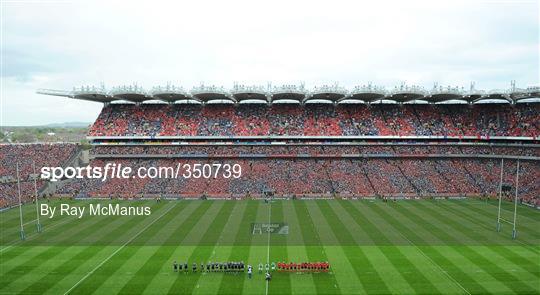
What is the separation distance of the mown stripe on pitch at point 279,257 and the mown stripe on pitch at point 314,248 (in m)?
1.62

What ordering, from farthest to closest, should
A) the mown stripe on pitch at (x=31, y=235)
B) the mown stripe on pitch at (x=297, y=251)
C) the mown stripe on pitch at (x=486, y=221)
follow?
the mown stripe on pitch at (x=486, y=221)
the mown stripe on pitch at (x=31, y=235)
the mown stripe on pitch at (x=297, y=251)

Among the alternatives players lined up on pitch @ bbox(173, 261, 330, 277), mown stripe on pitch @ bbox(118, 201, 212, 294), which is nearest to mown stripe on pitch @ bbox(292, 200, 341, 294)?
players lined up on pitch @ bbox(173, 261, 330, 277)

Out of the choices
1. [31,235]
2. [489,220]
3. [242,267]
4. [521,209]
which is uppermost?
[242,267]

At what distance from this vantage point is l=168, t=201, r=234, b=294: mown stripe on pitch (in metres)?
21.2

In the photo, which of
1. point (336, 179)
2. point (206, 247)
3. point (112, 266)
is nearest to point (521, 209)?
point (336, 179)

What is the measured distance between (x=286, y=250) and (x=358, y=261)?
5125mm

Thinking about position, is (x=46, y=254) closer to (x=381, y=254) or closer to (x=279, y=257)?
(x=279, y=257)

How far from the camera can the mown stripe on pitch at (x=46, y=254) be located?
22745mm

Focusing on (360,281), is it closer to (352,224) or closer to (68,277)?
(352,224)

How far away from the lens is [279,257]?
25.5 meters

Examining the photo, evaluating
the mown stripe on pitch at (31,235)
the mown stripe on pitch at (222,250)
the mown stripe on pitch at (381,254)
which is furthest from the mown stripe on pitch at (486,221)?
the mown stripe on pitch at (31,235)

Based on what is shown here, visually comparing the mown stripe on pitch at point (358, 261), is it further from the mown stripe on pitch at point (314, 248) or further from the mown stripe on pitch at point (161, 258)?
the mown stripe on pitch at point (161, 258)

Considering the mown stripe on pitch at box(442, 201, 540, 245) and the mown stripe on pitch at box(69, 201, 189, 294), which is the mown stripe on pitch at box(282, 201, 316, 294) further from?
the mown stripe on pitch at box(442, 201, 540, 245)

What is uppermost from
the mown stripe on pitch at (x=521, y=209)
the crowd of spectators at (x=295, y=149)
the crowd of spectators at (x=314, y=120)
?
the crowd of spectators at (x=314, y=120)
